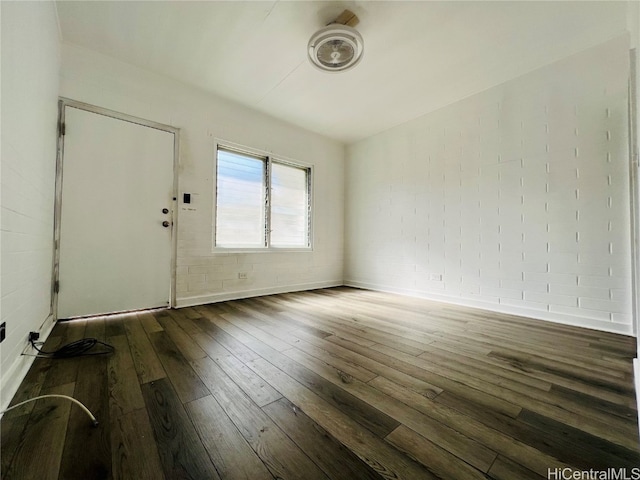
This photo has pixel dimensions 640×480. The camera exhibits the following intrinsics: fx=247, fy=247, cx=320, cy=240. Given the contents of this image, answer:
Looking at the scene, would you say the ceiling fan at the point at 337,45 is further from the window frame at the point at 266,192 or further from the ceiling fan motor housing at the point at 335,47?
the window frame at the point at 266,192

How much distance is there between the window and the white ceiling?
97 centimetres

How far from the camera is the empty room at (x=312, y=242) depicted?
3.38 feet

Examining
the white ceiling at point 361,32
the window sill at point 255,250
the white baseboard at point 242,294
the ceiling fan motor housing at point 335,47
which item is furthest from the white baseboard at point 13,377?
the ceiling fan motor housing at point 335,47

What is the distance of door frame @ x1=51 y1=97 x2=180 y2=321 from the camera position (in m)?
2.38

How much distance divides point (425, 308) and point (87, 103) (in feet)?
14.6

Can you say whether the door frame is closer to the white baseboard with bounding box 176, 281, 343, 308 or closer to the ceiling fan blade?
the white baseboard with bounding box 176, 281, 343, 308

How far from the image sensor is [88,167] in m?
2.55

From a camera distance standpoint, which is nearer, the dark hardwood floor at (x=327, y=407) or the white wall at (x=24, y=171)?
the dark hardwood floor at (x=327, y=407)

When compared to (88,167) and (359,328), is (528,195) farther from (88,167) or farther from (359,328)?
(88,167)

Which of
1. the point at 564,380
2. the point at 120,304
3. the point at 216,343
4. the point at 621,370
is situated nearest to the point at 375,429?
the point at 564,380

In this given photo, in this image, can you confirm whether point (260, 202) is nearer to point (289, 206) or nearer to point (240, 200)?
point (240, 200)

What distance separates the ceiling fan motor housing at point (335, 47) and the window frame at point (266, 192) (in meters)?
1.70

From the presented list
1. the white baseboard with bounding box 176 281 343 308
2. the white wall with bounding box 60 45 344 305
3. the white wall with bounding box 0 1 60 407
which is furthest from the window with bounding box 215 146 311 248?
the white wall with bounding box 0 1 60 407


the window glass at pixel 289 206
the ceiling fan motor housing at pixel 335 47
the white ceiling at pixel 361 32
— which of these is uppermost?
the white ceiling at pixel 361 32
